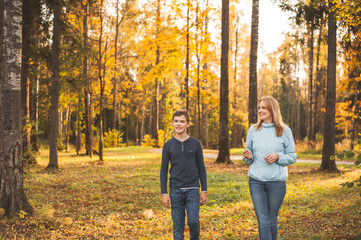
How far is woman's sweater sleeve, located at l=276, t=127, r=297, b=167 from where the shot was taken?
3.79 meters

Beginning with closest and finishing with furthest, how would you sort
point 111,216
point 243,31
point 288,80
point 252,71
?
point 111,216 < point 252,71 < point 243,31 < point 288,80

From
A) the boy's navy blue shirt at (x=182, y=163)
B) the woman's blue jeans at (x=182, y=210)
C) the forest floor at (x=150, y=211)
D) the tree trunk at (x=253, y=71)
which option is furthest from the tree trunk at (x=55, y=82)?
the woman's blue jeans at (x=182, y=210)

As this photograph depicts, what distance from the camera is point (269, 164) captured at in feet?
12.7

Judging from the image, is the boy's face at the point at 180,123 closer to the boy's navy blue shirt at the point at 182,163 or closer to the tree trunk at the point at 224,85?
the boy's navy blue shirt at the point at 182,163

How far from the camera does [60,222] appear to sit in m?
6.09

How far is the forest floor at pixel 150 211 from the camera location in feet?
18.2

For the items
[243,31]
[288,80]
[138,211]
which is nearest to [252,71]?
[138,211]

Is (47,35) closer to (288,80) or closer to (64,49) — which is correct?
(64,49)

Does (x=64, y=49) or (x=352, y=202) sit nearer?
(x=352, y=202)

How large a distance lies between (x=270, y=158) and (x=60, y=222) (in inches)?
175

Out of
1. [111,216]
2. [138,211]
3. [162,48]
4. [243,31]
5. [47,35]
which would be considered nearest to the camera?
[111,216]

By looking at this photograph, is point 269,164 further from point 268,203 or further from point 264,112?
point 264,112

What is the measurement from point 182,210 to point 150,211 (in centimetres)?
325

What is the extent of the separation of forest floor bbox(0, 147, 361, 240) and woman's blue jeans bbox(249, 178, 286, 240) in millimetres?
1606
